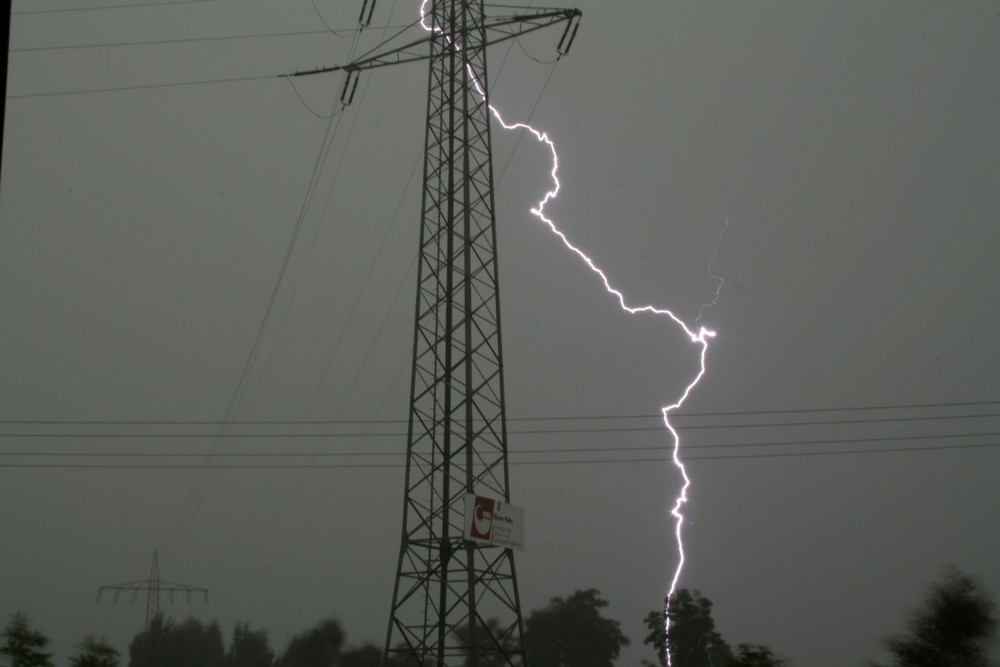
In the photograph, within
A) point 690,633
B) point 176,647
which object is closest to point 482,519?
point 690,633

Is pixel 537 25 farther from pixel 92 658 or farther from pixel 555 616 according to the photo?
pixel 555 616

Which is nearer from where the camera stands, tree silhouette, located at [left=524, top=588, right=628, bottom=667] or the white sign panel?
the white sign panel

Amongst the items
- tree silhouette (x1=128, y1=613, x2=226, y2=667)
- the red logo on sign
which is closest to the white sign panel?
the red logo on sign

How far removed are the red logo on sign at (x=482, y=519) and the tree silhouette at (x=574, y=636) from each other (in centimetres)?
1771

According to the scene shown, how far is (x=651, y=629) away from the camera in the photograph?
98.7 feet

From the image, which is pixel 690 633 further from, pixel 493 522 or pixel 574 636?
pixel 493 522

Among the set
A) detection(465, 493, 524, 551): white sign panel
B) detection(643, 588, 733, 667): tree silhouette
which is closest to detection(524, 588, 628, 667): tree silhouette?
detection(643, 588, 733, 667): tree silhouette

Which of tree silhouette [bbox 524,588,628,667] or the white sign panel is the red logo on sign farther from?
tree silhouette [bbox 524,588,628,667]

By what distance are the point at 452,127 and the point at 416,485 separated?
7865 millimetres

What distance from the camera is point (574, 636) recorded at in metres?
31.3

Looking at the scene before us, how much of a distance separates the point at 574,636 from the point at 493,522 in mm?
18739

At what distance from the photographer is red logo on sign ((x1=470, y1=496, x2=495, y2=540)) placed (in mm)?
14344

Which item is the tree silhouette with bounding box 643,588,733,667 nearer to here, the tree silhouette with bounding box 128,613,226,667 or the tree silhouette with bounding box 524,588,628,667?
the tree silhouette with bounding box 524,588,628,667

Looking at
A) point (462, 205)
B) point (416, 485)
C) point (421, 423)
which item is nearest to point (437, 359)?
point (421, 423)
